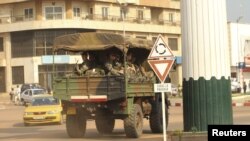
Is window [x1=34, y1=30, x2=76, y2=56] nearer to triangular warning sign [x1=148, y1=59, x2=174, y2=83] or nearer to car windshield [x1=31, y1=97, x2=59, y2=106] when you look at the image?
car windshield [x1=31, y1=97, x2=59, y2=106]

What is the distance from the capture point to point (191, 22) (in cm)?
1505

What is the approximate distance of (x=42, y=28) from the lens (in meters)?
68.6

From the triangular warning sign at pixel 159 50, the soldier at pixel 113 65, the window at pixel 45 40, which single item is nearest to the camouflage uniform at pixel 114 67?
Result: the soldier at pixel 113 65

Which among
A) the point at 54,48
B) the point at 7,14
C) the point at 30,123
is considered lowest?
the point at 30,123

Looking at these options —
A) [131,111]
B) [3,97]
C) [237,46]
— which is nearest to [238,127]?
[131,111]

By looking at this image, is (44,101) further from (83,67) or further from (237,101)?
(237,101)

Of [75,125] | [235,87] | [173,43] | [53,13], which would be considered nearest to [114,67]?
[75,125]

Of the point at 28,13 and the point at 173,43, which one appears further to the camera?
the point at 173,43

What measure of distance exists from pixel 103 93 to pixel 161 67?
4956 millimetres

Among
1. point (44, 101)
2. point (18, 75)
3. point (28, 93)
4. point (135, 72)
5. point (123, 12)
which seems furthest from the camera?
point (123, 12)

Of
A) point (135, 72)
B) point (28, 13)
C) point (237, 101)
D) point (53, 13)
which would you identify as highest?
point (28, 13)

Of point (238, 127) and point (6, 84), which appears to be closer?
point (238, 127)

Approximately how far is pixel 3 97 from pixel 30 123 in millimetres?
44412

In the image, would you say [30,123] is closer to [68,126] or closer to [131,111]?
[68,126]
